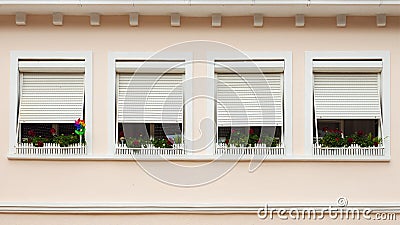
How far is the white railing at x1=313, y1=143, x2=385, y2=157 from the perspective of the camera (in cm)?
840

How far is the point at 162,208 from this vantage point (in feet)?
27.4

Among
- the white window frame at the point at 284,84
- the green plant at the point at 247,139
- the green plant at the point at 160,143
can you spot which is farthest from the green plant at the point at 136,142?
the green plant at the point at 247,139

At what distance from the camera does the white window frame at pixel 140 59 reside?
841 centimetres

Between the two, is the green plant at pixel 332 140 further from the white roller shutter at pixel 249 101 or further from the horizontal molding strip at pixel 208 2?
the horizontal molding strip at pixel 208 2

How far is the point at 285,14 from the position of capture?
8430mm

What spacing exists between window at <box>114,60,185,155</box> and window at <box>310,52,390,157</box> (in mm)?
2360

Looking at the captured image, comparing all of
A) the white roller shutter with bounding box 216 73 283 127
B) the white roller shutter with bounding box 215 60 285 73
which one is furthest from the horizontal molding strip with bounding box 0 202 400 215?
the white roller shutter with bounding box 215 60 285 73

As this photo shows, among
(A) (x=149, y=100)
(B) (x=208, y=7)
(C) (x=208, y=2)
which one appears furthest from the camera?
(A) (x=149, y=100)

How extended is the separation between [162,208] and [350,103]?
3652 mm

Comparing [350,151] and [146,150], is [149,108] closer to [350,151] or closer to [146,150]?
[146,150]

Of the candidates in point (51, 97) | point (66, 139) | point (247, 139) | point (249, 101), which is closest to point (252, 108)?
point (249, 101)

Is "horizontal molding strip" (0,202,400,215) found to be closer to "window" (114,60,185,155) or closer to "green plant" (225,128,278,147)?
"window" (114,60,185,155)

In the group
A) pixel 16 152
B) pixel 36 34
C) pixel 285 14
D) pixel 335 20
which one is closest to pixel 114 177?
pixel 16 152

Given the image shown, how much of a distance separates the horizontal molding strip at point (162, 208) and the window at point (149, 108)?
2.99 ft
